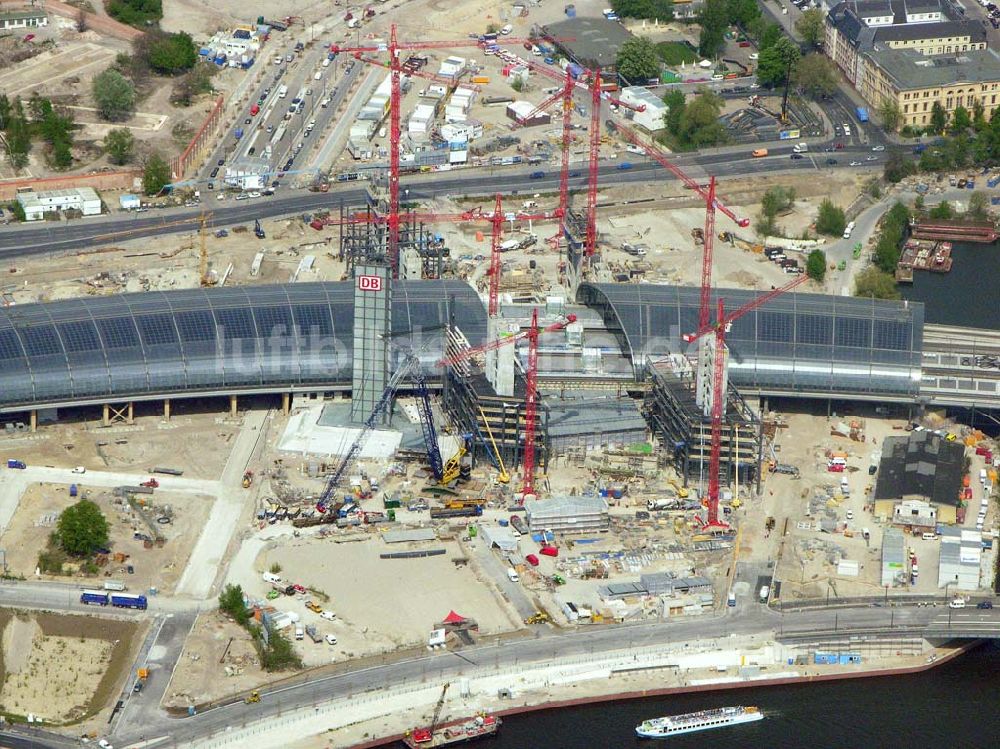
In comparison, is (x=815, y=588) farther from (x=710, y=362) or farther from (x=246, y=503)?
(x=246, y=503)

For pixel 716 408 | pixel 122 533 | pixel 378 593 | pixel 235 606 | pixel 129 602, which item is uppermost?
pixel 716 408

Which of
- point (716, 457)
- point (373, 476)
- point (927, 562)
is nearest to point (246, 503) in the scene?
point (373, 476)

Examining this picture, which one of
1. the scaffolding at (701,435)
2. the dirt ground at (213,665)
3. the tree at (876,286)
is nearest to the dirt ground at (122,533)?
the dirt ground at (213,665)

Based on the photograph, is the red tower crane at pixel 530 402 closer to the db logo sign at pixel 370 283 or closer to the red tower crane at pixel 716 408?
the db logo sign at pixel 370 283

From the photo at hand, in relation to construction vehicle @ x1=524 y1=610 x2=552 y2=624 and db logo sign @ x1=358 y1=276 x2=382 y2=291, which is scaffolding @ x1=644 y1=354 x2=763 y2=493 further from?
db logo sign @ x1=358 y1=276 x2=382 y2=291

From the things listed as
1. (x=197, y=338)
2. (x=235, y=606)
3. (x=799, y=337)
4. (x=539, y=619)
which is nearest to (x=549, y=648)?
(x=539, y=619)

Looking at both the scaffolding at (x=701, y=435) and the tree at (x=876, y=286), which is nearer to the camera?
the scaffolding at (x=701, y=435)

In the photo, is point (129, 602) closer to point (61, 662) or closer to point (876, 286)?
point (61, 662)
